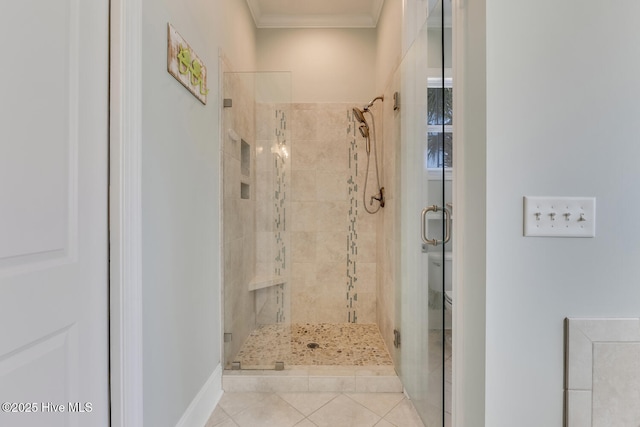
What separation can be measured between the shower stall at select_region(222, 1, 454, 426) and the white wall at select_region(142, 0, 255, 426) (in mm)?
207

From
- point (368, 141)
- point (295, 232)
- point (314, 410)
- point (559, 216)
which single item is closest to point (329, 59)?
point (368, 141)

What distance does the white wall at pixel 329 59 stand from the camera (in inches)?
116

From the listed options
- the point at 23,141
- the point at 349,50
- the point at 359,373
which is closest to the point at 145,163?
the point at 23,141

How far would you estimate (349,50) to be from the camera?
297 centimetres

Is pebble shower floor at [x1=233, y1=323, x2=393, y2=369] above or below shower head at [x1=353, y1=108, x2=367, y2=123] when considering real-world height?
below

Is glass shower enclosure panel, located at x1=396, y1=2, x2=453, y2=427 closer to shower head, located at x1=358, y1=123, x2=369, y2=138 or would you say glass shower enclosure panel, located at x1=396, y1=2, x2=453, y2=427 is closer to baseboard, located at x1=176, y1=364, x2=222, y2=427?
shower head, located at x1=358, y1=123, x2=369, y2=138

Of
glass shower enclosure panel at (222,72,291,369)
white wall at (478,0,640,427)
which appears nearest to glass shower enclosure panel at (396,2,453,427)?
white wall at (478,0,640,427)

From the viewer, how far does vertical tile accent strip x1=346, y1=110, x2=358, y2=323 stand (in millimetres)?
2867

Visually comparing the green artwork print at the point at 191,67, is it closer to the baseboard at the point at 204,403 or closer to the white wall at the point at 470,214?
the white wall at the point at 470,214

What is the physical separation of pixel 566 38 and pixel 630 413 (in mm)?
1230

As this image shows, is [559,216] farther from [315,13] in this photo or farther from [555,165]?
[315,13]

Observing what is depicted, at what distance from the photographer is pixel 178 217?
136cm

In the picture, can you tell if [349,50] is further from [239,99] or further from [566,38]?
[566,38]

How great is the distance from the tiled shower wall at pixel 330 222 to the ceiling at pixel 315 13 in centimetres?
87
